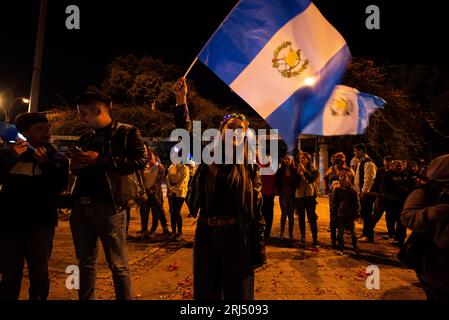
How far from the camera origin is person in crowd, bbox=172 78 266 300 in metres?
2.91

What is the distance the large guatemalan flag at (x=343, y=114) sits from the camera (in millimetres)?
4352

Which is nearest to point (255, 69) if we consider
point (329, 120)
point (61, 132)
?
point (329, 120)

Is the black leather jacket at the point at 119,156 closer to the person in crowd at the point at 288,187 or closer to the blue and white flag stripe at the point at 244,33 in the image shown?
the blue and white flag stripe at the point at 244,33

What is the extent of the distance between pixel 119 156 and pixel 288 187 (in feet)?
16.8

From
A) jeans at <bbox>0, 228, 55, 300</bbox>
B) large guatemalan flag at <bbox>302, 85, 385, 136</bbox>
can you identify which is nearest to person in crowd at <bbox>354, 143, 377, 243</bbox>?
large guatemalan flag at <bbox>302, 85, 385, 136</bbox>

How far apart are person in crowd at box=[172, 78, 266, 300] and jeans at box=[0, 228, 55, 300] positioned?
1470 mm

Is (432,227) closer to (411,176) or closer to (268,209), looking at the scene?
(268,209)

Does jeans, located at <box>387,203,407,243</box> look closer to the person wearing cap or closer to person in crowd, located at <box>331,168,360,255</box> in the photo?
person in crowd, located at <box>331,168,360,255</box>

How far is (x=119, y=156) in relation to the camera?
10.9ft

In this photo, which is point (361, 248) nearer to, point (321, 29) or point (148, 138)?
point (321, 29)

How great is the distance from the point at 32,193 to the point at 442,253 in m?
3.46

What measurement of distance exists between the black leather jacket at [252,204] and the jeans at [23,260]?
144 cm

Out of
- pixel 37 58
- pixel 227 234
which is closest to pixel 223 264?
pixel 227 234

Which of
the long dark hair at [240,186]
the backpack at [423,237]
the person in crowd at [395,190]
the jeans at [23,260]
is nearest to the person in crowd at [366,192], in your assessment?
the person in crowd at [395,190]
